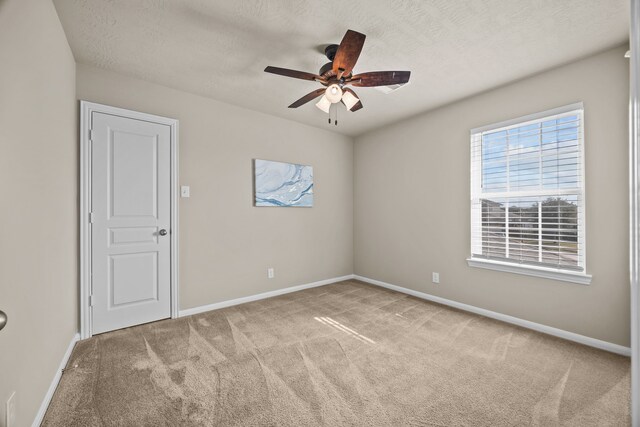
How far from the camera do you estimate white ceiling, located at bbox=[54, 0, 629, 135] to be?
72.5 inches

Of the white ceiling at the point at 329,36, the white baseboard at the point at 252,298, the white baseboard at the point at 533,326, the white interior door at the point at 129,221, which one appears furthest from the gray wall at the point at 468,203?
the white interior door at the point at 129,221

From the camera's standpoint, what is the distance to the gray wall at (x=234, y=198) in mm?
2988

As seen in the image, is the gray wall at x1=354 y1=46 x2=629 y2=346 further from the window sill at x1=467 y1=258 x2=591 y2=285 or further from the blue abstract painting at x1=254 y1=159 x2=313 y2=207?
the blue abstract painting at x1=254 y1=159 x2=313 y2=207

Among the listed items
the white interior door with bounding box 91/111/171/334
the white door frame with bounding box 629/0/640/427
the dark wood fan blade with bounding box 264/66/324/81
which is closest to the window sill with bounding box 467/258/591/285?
the white door frame with bounding box 629/0/640/427

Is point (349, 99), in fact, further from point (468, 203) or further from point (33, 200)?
point (33, 200)

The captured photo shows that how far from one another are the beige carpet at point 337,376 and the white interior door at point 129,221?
0.25 meters

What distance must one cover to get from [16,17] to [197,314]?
108 inches

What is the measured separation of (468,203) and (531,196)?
0.61m

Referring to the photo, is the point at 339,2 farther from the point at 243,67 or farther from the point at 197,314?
the point at 197,314

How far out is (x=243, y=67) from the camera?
8.45ft

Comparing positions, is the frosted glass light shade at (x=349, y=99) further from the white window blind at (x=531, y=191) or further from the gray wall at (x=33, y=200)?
the gray wall at (x=33, y=200)

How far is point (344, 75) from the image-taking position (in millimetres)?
2164

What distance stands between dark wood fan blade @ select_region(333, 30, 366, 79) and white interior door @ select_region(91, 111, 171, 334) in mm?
1998

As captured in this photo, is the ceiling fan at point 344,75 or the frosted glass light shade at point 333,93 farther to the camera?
the frosted glass light shade at point 333,93
